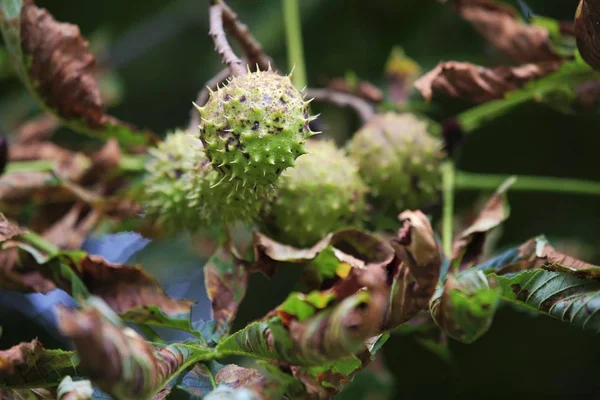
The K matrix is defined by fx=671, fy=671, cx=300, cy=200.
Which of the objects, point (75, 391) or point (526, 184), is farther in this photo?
point (526, 184)

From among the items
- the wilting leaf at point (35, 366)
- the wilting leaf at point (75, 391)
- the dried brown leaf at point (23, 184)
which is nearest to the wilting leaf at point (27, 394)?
the wilting leaf at point (35, 366)

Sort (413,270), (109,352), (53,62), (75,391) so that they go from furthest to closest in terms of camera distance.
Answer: (53,62)
(413,270)
(75,391)
(109,352)

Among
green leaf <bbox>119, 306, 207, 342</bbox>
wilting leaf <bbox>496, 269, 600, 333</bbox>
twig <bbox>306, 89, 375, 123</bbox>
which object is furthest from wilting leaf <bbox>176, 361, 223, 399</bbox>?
twig <bbox>306, 89, 375, 123</bbox>

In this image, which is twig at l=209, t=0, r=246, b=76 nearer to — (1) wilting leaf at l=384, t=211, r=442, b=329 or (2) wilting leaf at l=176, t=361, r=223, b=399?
(1) wilting leaf at l=384, t=211, r=442, b=329

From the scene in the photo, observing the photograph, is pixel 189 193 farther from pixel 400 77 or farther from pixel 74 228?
pixel 400 77

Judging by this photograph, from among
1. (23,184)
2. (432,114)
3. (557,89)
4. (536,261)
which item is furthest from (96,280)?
(432,114)

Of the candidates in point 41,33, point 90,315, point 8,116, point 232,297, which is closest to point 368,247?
point 232,297
